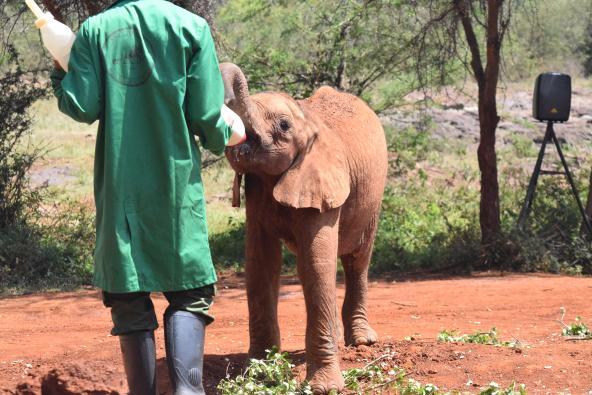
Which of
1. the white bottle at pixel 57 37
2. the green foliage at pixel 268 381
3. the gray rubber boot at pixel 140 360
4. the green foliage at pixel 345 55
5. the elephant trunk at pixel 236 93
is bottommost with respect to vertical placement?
the green foliage at pixel 268 381

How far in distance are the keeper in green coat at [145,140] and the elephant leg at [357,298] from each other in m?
2.64

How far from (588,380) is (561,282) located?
488 cm

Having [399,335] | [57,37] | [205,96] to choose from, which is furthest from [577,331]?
[57,37]

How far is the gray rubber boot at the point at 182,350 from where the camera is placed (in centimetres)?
415

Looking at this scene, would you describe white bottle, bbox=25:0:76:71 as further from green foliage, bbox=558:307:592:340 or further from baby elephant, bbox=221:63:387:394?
green foliage, bbox=558:307:592:340

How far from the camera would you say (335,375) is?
549 centimetres

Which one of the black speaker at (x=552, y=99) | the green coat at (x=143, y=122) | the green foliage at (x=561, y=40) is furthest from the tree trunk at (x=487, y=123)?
the green foliage at (x=561, y=40)

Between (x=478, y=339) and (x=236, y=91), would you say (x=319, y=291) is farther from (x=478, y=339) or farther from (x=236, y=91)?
(x=478, y=339)

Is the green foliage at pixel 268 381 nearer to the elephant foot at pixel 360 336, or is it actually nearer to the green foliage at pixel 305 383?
the green foliage at pixel 305 383

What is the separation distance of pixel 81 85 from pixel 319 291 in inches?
79.8

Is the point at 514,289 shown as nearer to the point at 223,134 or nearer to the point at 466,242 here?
the point at 466,242

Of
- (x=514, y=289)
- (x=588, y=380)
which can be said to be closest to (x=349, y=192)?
(x=588, y=380)

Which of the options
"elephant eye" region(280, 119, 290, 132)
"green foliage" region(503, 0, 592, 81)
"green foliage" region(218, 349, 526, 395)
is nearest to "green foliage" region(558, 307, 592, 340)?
"green foliage" region(218, 349, 526, 395)

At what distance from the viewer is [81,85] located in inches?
157
